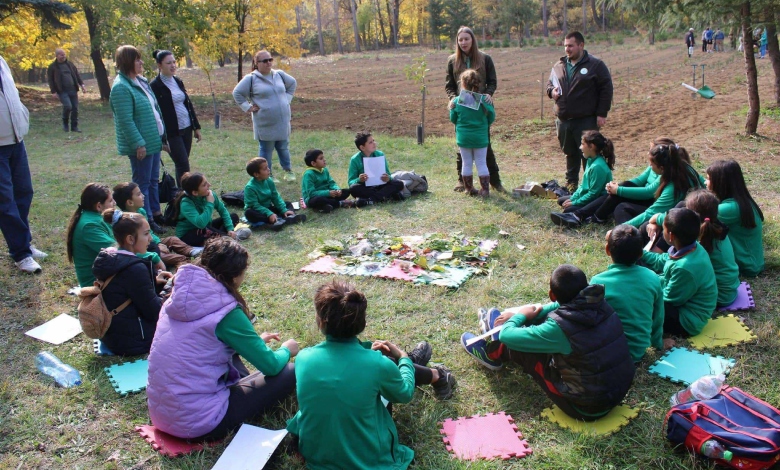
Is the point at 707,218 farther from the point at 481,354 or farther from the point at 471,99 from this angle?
the point at 471,99

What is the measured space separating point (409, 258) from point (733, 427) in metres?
3.35

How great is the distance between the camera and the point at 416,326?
4359 mm

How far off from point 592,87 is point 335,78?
919 inches

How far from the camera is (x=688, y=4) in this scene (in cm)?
976

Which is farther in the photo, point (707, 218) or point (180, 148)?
point (180, 148)

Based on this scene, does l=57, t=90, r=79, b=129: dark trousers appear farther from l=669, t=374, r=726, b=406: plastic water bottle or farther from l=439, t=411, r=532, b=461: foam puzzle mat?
l=669, t=374, r=726, b=406: plastic water bottle

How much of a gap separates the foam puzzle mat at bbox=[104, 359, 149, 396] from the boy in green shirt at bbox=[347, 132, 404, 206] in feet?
13.6

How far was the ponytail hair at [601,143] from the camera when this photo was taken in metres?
6.32

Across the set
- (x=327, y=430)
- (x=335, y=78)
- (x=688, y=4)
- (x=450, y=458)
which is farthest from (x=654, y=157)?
(x=335, y=78)

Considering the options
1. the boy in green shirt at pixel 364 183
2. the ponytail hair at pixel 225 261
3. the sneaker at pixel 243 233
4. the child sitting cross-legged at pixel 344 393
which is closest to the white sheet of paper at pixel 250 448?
the child sitting cross-legged at pixel 344 393

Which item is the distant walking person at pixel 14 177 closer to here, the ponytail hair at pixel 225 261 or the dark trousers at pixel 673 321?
the ponytail hair at pixel 225 261

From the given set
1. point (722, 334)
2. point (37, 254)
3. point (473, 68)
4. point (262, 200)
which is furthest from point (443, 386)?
point (473, 68)

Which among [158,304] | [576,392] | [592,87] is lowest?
[576,392]

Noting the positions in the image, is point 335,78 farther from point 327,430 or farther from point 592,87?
point 327,430
